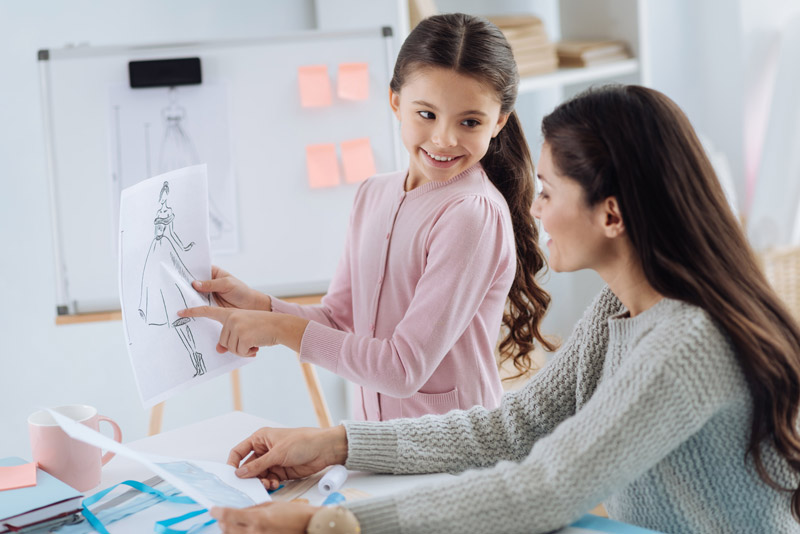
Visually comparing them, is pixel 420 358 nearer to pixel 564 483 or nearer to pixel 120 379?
pixel 564 483

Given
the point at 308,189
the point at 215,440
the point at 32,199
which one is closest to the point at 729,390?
the point at 215,440

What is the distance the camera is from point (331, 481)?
1.12m

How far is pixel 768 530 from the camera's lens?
1039 mm

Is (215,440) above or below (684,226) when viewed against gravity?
below

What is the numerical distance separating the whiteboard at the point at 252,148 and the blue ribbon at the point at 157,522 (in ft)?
3.31

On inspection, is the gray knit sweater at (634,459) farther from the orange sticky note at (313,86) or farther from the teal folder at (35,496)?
the orange sticky note at (313,86)

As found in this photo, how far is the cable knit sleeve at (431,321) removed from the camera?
4.33 ft

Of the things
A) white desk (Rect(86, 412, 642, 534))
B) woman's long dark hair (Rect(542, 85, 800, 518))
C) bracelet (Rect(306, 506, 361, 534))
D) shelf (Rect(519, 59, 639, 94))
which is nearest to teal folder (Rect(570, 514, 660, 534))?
white desk (Rect(86, 412, 642, 534))

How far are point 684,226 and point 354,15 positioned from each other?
66.3 inches

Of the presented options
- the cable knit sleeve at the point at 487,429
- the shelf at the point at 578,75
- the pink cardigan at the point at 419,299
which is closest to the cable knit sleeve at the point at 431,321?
the pink cardigan at the point at 419,299

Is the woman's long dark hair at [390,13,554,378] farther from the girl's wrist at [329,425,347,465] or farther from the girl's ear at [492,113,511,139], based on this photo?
the girl's wrist at [329,425,347,465]

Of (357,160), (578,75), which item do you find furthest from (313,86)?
(578,75)

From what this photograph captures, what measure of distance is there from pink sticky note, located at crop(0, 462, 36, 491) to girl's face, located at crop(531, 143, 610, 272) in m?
0.71

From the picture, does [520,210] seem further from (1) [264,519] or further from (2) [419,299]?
(1) [264,519]
